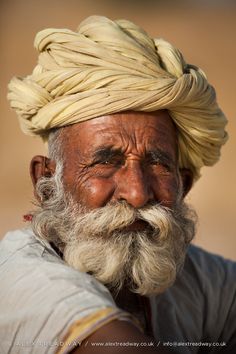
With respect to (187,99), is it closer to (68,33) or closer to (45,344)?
(68,33)

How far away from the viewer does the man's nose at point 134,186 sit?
9.71ft

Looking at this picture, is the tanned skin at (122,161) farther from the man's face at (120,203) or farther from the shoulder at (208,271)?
the shoulder at (208,271)

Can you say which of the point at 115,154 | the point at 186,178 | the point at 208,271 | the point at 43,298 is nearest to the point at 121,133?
the point at 115,154

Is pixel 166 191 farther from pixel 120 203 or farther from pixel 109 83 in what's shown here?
pixel 109 83

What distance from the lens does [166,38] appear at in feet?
31.8

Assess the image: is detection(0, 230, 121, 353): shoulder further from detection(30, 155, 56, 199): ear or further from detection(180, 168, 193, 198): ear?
detection(180, 168, 193, 198): ear

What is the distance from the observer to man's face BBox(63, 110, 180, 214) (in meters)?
3.07

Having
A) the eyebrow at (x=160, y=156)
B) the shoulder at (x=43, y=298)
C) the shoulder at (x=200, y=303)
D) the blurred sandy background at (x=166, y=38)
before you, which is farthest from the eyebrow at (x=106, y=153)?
the blurred sandy background at (x=166, y=38)

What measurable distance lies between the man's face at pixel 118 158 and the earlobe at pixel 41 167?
5.4 inches

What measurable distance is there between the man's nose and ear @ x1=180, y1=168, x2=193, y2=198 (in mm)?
498

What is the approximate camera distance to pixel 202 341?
351 cm

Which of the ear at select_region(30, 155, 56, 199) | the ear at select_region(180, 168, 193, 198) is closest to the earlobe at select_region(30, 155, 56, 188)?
the ear at select_region(30, 155, 56, 199)

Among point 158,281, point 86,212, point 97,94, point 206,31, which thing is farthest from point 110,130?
point 206,31

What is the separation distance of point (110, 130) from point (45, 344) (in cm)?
110
